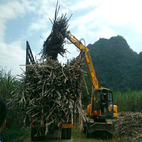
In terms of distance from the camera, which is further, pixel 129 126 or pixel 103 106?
pixel 129 126

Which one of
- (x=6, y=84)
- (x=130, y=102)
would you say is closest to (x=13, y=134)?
(x=6, y=84)

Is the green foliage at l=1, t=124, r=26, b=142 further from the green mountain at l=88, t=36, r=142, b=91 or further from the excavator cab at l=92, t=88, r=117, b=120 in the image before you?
the green mountain at l=88, t=36, r=142, b=91

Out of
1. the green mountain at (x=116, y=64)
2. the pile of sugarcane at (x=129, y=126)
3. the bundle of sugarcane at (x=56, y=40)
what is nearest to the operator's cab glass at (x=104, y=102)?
the pile of sugarcane at (x=129, y=126)

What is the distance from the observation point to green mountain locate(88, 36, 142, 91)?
30917 millimetres

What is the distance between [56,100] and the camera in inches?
230

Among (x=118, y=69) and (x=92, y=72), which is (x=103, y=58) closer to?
(x=118, y=69)

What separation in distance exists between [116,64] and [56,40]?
1172 inches

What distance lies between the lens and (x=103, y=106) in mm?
8930

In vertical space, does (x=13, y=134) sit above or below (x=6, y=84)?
below

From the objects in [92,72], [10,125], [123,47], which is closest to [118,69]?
[123,47]

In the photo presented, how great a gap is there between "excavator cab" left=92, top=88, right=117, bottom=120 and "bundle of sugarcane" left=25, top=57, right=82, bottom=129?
2844 millimetres

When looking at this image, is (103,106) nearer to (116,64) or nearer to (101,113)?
(101,113)

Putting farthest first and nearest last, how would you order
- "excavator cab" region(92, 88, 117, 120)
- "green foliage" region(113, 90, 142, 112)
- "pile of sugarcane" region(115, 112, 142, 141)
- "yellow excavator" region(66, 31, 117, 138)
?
"green foliage" region(113, 90, 142, 112)
"pile of sugarcane" region(115, 112, 142, 141)
"excavator cab" region(92, 88, 117, 120)
"yellow excavator" region(66, 31, 117, 138)

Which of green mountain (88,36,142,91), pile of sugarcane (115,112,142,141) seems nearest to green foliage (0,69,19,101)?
pile of sugarcane (115,112,142,141)
